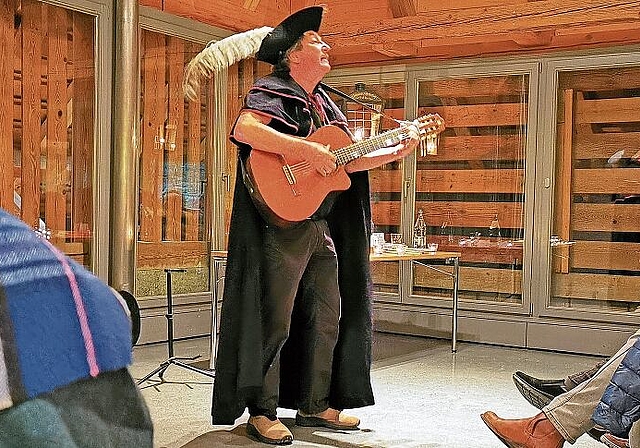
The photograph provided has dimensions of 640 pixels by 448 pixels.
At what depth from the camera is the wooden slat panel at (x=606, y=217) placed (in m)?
5.79

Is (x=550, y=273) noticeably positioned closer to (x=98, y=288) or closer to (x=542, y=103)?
(x=542, y=103)

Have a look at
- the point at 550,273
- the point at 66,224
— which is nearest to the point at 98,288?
the point at 66,224

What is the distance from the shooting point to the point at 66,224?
17.2 feet

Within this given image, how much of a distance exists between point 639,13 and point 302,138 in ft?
9.67

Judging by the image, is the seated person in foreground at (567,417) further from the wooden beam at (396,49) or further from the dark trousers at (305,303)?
the wooden beam at (396,49)

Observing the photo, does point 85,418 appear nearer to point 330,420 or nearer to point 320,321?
point 320,321

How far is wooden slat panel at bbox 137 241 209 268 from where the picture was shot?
19.1 feet

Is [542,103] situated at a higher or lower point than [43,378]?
higher

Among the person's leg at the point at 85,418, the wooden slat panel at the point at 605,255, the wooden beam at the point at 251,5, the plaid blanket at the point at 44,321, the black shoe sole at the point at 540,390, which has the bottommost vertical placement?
the black shoe sole at the point at 540,390

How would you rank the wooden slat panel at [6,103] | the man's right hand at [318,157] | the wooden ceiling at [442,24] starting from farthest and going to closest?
the wooden ceiling at [442,24]
the wooden slat panel at [6,103]
the man's right hand at [318,157]

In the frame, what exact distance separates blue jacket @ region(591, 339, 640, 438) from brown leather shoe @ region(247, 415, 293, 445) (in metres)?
1.24

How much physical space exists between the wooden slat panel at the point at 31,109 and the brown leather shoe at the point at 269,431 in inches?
92.1

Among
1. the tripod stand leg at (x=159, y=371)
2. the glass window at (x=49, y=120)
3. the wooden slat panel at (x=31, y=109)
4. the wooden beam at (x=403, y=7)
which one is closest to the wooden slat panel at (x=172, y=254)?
the glass window at (x=49, y=120)

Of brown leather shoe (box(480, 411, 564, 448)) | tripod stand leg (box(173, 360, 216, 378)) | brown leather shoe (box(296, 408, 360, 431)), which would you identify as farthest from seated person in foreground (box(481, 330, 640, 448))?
tripod stand leg (box(173, 360, 216, 378))
